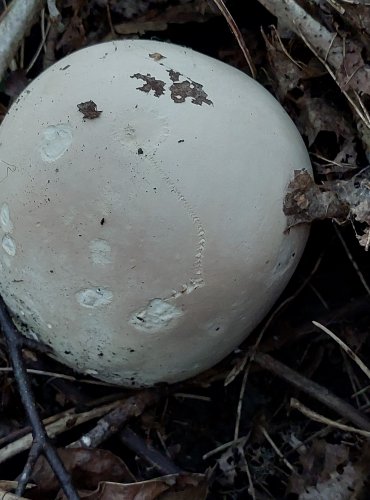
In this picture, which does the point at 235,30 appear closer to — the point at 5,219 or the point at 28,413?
the point at 5,219

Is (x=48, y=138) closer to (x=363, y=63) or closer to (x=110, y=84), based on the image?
(x=110, y=84)

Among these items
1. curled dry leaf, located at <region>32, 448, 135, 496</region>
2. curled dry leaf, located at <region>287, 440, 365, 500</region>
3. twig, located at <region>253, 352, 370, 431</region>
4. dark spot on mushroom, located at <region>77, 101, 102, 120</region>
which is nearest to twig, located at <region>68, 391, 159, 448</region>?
curled dry leaf, located at <region>32, 448, 135, 496</region>

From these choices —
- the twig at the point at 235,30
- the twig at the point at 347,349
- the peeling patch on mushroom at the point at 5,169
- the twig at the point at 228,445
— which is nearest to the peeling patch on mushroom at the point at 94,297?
the peeling patch on mushroom at the point at 5,169

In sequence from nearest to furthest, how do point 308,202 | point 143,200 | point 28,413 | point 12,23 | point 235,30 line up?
point 143,200
point 308,202
point 28,413
point 235,30
point 12,23

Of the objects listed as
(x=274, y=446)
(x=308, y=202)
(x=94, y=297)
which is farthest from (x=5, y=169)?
(x=274, y=446)

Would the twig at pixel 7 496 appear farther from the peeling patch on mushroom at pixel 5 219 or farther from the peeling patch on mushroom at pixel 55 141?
the peeling patch on mushroom at pixel 55 141

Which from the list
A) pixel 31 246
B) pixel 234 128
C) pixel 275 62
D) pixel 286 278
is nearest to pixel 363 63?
pixel 275 62
